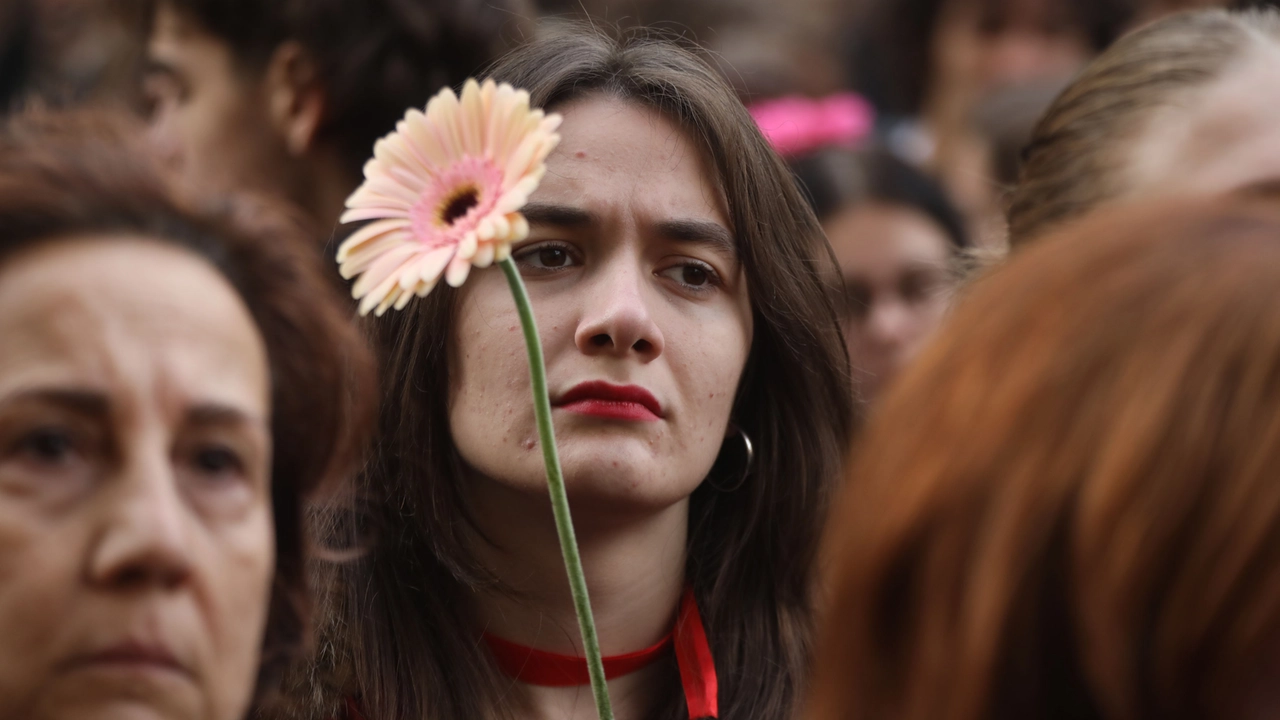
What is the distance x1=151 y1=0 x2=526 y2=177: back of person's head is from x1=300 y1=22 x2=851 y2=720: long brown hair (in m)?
0.57

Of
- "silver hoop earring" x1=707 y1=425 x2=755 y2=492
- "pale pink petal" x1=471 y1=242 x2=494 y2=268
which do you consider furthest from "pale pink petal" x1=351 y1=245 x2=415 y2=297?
"silver hoop earring" x1=707 y1=425 x2=755 y2=492

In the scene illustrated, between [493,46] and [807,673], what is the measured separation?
1483 millimetres

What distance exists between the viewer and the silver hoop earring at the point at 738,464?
8.95 feet

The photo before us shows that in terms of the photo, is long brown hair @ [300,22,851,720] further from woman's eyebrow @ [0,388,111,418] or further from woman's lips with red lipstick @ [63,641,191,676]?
woman's eyebrow @ [0,388,111,418]

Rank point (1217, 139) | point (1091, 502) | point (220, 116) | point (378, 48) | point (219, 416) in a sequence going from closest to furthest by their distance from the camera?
point (1091, 502) < point (219, 416) < point (1217, 139) < point (378, 48) < point (220, 116)

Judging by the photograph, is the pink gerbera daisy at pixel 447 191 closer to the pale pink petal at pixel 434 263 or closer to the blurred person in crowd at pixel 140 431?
the pale pink petal at pixel 434 263

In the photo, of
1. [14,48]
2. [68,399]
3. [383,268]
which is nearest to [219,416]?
[68,399]

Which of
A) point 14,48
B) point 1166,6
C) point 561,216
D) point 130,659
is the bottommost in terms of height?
point 130,659

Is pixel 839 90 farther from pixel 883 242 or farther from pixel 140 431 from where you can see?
pixel 140 431

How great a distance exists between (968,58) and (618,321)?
3246mm

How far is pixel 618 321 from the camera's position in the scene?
2.31 metres

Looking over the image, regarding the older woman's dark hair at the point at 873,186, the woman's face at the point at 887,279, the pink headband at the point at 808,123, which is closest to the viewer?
the woman's face at the point at 887,279

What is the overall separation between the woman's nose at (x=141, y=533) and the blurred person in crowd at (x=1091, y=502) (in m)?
0.64

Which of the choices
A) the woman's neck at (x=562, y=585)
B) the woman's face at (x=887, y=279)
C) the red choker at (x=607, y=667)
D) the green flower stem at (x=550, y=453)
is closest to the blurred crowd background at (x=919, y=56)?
the woman's face at (x=887, y=279)
